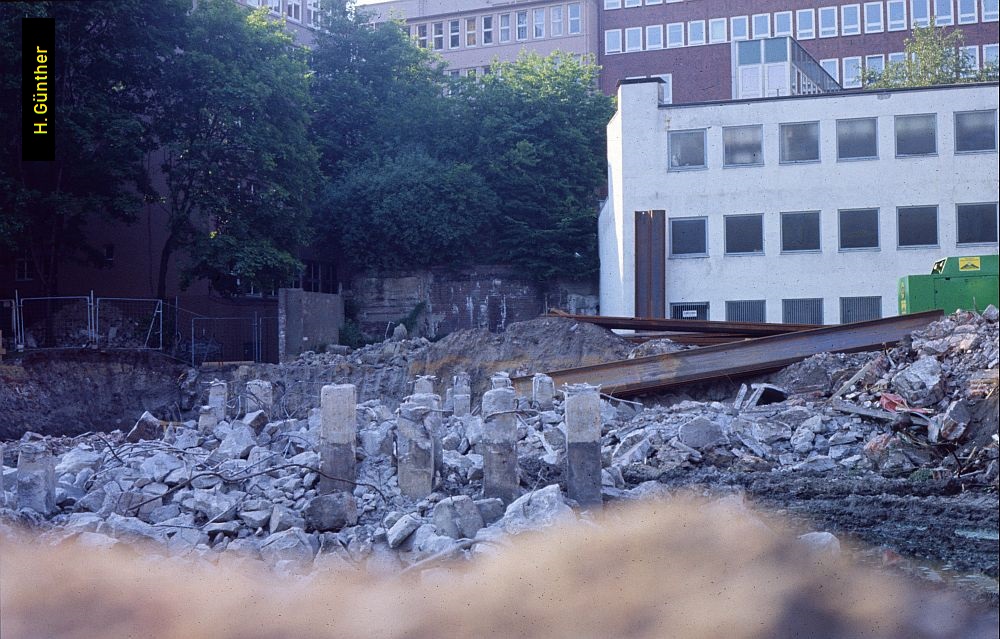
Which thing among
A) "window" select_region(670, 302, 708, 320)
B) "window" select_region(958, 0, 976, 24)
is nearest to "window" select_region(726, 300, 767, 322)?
"window" select_region(670, 302, 708, 320)

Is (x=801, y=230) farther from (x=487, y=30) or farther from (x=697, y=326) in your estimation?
(x=487, y=30)

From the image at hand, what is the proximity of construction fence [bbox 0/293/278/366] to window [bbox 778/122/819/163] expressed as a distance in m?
19.6

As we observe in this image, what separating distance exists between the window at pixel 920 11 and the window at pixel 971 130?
29.0 metres

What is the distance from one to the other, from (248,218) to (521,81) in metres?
16.6

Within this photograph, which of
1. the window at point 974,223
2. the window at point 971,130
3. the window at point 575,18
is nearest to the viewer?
the window at point 974,223

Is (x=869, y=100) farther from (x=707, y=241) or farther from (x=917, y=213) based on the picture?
(x=707, y=241)

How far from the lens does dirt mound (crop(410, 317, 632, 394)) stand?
2659 cm

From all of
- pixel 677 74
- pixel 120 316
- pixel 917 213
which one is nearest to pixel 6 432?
pixel 120 316

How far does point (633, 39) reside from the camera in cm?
6919

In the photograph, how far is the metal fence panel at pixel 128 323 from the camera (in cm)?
3275

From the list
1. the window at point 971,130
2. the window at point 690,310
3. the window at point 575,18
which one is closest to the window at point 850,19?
the window at point 575,18

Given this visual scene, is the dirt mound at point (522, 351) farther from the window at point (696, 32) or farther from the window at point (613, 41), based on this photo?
the window at point (613, 41)

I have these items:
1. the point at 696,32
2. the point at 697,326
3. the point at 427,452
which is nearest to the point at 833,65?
the point at 696,32

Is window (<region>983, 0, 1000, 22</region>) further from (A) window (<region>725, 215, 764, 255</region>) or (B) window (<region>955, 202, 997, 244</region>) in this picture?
(A) window (<region>725, 215, 764, 255</region>)
